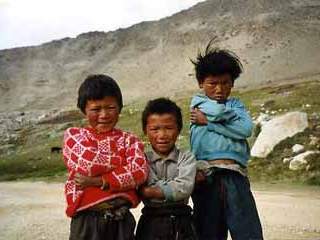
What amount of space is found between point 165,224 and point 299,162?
1062 centimetres

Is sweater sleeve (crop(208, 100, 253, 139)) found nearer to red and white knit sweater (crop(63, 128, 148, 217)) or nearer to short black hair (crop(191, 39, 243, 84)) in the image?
short black hair (crop(191, 39, 243, 84))

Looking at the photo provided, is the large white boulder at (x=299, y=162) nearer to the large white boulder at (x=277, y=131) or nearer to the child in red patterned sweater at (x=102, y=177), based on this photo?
the large white boulder at (x=277, y=131)

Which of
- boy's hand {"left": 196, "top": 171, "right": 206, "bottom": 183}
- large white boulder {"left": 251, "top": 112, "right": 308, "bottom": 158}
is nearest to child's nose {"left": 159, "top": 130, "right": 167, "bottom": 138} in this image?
boy's hand {"left": 196, "top": 171, "right": 206, "bottom": 183}

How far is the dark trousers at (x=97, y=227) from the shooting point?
112 inches

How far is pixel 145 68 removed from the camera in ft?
154

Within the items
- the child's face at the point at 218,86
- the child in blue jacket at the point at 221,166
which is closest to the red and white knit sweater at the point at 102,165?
the child in blue jacket at the point at 221,166

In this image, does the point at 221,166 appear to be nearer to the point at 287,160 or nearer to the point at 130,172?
the point at 130,172

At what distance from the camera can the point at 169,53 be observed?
4784 centimetres

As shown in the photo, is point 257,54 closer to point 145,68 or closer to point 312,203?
point 145,68

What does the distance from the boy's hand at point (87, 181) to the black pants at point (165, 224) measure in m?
0.32

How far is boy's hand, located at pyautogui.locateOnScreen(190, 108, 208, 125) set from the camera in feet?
10.6

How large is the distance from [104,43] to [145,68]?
8336mm

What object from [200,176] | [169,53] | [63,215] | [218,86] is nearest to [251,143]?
[63,215]

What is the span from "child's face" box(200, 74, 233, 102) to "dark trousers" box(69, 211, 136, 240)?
853 mm
